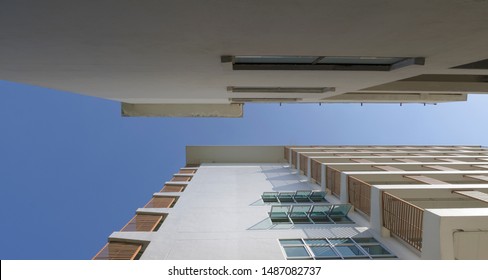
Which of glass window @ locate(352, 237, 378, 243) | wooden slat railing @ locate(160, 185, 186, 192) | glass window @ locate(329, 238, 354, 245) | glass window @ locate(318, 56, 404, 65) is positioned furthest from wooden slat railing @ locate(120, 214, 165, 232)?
glass window @ locate(318, 56, 404, 65)

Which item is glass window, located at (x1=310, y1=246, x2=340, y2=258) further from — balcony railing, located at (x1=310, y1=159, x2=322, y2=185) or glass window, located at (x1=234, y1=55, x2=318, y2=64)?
balcony railing, located at (x1=310, y1=159, x2=322, y2=185)

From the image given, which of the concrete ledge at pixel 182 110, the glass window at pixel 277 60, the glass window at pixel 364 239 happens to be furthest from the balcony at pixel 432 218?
the concrete ledge at pixel 182 110

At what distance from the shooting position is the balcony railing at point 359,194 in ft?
49.0

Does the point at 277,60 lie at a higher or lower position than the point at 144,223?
higher

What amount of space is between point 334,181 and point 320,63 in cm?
1178

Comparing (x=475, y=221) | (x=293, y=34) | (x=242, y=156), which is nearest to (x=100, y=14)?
(x=293, y=34)

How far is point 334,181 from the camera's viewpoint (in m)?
19.4

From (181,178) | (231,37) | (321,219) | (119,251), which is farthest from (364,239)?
(181,178)

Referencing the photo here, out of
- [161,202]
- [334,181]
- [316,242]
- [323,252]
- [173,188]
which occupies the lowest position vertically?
[323,252]

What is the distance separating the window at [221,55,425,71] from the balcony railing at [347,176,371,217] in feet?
23.0

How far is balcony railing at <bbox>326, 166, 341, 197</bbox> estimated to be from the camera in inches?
734

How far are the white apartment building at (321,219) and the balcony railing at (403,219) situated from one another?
0.13 feet

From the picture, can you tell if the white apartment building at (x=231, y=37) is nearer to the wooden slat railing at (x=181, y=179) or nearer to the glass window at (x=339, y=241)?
the glass window at (x=339, y=241)

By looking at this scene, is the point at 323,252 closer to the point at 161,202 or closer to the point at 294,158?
the point at 161,202
